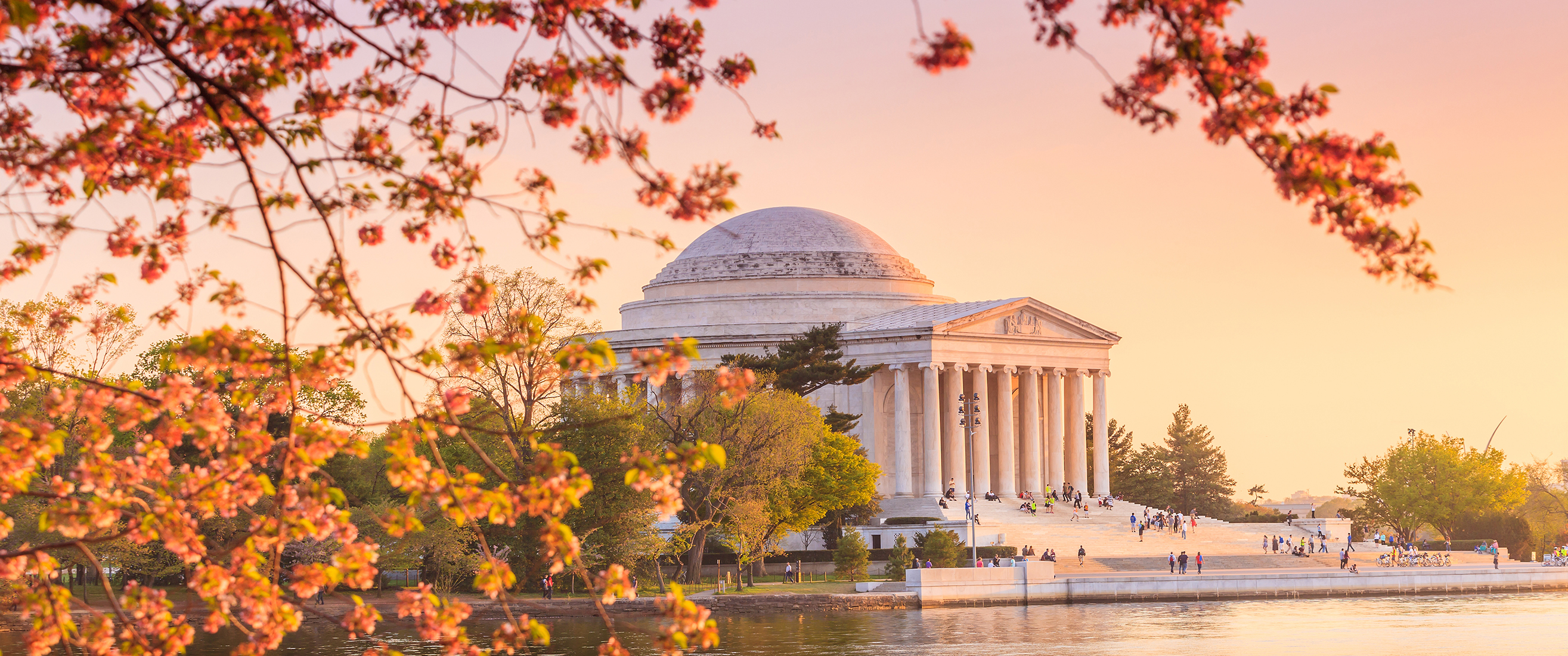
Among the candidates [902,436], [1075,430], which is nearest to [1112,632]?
[902,436]

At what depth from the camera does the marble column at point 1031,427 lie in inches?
4286

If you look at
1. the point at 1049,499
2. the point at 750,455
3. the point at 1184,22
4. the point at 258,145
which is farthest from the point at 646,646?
the point at 1049,499

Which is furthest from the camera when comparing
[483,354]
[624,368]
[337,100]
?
[624,368]

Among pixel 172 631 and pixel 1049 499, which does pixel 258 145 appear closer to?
pixel 172 631

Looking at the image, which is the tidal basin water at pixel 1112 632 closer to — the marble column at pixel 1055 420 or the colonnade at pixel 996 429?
the colonnade at pixel 996 429

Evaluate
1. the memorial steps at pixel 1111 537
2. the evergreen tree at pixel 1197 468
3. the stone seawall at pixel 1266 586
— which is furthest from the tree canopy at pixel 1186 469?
the stone seawall at pixel 1266 586

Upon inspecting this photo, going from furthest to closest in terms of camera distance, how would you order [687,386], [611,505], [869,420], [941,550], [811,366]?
[869,420] < [687,386] < [811,366] < [941,550] < [611,505]

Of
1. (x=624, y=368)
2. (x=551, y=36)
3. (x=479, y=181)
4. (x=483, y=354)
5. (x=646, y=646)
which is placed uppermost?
(x=624, y=368)

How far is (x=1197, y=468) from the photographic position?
132 metres

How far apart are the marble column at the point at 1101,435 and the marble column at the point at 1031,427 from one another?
186 inches

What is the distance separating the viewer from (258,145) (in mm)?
→ 13938

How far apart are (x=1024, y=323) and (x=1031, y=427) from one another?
6.79 metres

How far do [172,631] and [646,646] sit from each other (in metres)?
39.7

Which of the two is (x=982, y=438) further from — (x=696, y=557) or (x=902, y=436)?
(x=696, y=557)
